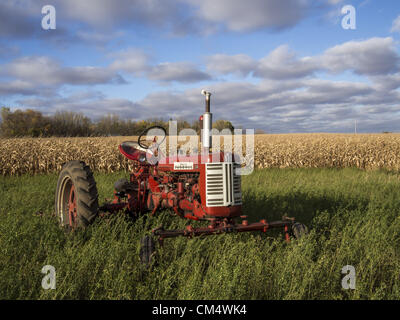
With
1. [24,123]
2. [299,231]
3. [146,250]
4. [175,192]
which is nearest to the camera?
[146,250]

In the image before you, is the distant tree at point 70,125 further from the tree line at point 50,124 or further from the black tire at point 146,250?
the black tire at point 146,250

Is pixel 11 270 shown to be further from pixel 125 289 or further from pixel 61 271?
pixel 125 289

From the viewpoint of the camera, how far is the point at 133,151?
576cm

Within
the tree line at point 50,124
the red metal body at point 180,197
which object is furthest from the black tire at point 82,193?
the tree line at point 50,124

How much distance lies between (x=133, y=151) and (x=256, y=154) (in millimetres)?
9207

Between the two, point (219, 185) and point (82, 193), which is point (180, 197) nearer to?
point (219, 185)

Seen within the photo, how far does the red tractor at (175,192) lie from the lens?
12.9ft

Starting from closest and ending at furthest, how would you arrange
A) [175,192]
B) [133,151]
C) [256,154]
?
1. [175,192]
2. [133,151]
3. [256,154]

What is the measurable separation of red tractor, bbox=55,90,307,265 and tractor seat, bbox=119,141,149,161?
2 cm

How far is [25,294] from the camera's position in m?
3.11

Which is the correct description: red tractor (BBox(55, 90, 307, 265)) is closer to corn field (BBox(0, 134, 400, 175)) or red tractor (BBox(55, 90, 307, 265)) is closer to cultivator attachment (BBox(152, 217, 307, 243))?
cultivator attachment (BBox(152, 217, 307, 243))

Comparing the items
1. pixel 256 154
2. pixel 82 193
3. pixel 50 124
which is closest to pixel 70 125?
pixel 50 124

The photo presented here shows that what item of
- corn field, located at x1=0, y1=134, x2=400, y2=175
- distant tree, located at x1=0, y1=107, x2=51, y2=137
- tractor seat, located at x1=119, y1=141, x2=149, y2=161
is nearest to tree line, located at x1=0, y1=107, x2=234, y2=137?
distant tree, located at x1=0, y1=107, x2=51, y2=137

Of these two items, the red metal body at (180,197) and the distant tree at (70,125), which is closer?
the red metal body at (180,197)
